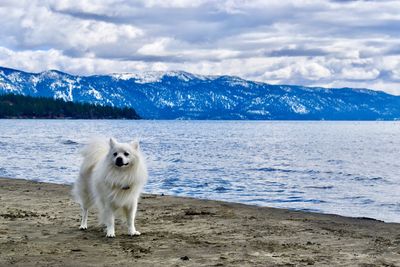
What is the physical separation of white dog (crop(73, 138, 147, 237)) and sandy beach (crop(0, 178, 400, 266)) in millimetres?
494

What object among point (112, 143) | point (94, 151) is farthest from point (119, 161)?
point (94, 151)

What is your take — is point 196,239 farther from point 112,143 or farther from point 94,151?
point 94,151

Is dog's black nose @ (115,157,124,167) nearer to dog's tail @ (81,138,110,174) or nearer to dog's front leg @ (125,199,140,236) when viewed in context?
dog's front leg @ (125,199,140,236)

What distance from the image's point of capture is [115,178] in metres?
11.1

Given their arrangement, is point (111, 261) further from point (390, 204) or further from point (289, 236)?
point (390, 204)

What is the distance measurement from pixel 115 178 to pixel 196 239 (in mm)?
1865

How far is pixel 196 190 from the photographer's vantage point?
2527 cm

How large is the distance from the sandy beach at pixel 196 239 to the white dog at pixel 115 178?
0.49 m

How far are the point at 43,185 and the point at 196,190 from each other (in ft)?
20.9

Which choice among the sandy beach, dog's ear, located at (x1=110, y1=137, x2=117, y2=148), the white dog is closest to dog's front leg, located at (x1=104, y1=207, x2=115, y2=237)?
the white dog

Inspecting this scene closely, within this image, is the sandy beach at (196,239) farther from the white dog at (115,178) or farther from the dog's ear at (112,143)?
the dog's ear at (112,143)

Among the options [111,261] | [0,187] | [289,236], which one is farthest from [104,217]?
[0,187]

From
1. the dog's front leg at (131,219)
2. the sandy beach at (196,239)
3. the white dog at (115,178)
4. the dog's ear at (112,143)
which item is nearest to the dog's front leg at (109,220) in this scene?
the white dog at (115,178)

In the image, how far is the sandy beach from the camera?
9.33 meters
